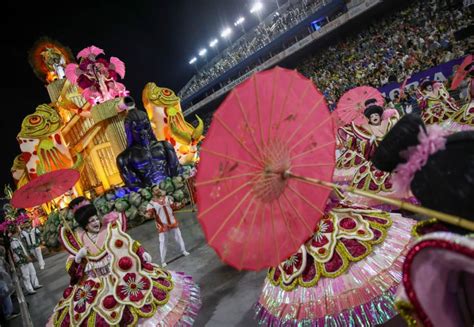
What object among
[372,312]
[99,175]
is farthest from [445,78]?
[99,175]

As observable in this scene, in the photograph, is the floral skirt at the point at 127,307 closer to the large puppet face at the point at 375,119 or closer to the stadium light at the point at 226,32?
the large puppet face at the point at 375,119

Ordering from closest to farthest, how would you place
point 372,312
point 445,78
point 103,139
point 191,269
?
point 372,312, point 191,269, point 445,78, point 103,139

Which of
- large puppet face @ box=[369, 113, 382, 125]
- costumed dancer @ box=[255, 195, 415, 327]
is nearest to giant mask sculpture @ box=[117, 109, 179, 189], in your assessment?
large puppet face @ box=[369, 113, 382, 125]

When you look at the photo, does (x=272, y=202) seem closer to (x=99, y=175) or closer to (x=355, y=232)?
(x=355, y=232)

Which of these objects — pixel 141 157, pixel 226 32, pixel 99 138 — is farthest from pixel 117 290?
pixel 226 32

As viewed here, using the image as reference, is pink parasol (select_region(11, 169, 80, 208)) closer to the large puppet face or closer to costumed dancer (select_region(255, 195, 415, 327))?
costumed dancer (select_region(255, 195, 415, 327))

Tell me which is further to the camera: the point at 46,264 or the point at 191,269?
the point at 46,264

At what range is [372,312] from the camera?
2.50 m

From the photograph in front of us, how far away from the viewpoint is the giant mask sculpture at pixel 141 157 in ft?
41.4

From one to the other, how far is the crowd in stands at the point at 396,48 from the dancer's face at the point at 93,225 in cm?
1282

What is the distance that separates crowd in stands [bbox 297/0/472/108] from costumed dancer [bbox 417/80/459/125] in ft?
20.1

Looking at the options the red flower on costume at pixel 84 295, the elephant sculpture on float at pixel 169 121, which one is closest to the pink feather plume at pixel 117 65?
the elephant sculpture on float at pixel 169 121

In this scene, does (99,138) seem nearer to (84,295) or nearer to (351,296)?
(84,295)

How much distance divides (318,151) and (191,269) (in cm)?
456
